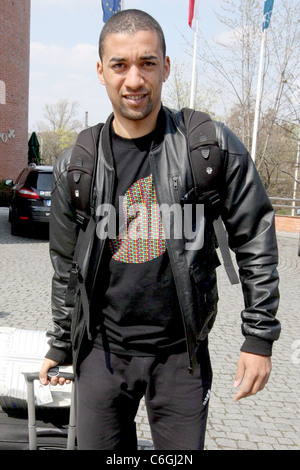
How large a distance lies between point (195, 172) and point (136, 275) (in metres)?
0.42

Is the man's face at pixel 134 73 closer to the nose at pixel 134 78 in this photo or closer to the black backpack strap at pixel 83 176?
the nose at pixel 134 78

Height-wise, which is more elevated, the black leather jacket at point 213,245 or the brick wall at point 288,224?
the black leather jacket at point 213,245

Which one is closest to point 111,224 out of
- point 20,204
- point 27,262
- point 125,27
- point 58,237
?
point 58,237

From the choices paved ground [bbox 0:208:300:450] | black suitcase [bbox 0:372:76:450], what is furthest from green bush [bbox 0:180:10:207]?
black suitcase [bbox 0:372:76:450]

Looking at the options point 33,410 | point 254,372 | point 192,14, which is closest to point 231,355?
point 33,410

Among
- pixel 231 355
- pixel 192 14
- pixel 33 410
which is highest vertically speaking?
pixel 192 14

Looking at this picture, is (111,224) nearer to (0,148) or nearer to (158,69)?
(158,69)

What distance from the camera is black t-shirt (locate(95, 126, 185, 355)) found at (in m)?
1.71

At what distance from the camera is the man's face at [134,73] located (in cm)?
170

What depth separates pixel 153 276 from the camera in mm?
1708

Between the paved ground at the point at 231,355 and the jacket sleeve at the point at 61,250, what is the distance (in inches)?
58.4

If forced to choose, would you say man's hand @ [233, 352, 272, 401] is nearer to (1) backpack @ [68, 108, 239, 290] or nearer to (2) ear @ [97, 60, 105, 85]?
(1) backpack @ [68, 108, 239, 290]

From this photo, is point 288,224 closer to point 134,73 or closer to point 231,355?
point 231,355

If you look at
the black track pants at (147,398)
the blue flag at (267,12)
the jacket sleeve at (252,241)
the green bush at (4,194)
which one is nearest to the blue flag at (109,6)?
the blue flag at (267,12)
